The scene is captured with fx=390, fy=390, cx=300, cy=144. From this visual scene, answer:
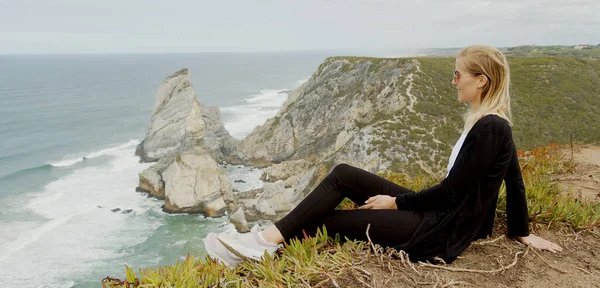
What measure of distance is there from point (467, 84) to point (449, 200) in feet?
3.49

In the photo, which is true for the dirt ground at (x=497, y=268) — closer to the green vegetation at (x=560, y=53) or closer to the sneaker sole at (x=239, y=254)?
the sneaker sole at (x=239, y=254)

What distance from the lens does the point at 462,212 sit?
347 centimetres

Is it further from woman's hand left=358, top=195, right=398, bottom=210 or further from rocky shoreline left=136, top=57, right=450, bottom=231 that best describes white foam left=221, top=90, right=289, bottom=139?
woman's hand left=358, top=195, right=398, bottom=210

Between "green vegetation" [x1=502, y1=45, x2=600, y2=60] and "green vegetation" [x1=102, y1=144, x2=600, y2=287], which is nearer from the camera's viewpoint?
"green vegetation" [x1=102, y1=144, x2=600, y2=287]

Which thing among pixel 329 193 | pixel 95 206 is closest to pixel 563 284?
pixel 329 193

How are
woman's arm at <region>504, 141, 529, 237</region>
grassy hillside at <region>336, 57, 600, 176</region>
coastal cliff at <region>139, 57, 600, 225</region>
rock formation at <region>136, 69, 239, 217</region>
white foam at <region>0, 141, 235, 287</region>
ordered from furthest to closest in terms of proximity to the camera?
rock formation at <region>136, 69, 239, 217</region>
coastal cliff at <region>139, 57, 600, 225</region>
grassy hillside at <region>336, 57, 600, 176</region>
white foam at <region>0, 141, 235, 287</region>
woman's arm at <region>504, 141, 529, 237</region>

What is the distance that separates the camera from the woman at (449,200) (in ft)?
11.0

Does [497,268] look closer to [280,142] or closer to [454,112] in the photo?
[454,112]

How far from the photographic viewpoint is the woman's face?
351 centimetres

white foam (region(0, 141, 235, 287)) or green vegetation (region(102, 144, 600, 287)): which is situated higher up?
green vegetation (region(102, 144, 600, 287))

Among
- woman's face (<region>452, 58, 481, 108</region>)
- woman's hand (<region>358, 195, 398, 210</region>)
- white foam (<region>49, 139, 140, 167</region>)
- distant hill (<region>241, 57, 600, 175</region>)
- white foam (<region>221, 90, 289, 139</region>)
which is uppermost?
woman's face (<region>452, 58, 481, 108</region>)

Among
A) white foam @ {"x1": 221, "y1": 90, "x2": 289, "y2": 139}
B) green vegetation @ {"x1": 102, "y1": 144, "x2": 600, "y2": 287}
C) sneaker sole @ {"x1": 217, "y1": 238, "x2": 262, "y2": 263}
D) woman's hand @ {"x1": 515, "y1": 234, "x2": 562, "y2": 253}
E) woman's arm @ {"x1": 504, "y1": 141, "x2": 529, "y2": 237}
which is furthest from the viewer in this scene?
white foam @ {"x1": 221, "y1": 90, "x2": 289, "y2": 139}

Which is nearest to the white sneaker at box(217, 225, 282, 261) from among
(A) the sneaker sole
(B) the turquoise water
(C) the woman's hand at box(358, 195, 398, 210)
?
(A) the sneaker sole

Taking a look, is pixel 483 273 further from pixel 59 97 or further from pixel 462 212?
pixel 59 97
